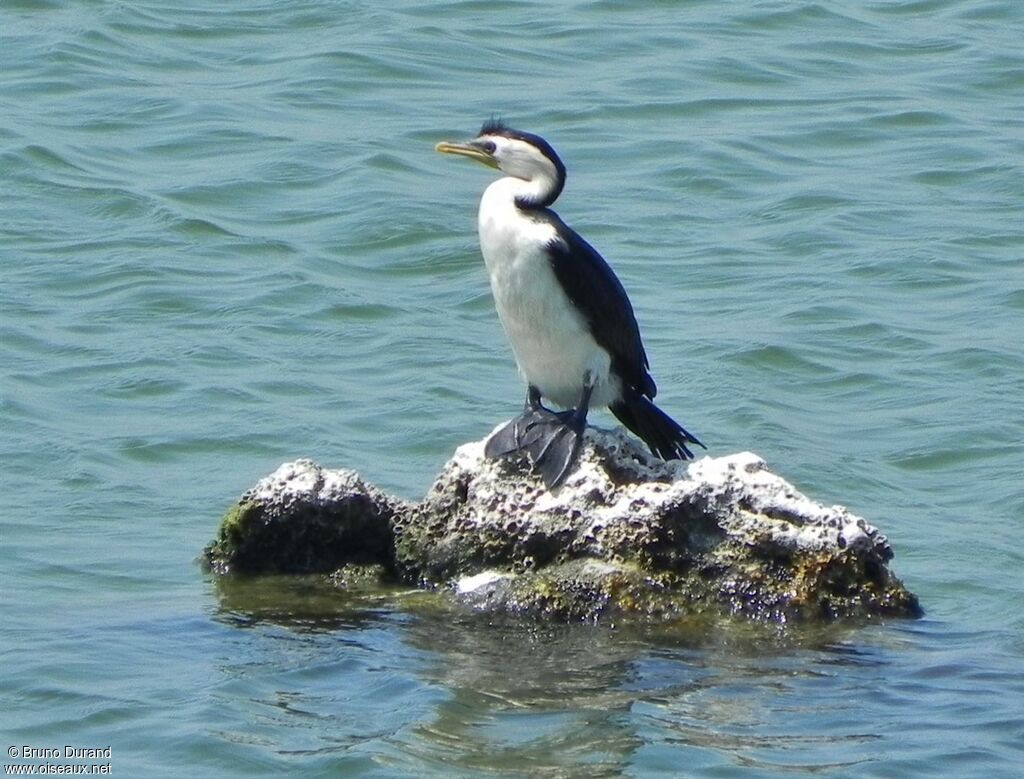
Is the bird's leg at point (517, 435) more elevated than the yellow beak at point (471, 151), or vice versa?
the yellow beak at point (471, 151)

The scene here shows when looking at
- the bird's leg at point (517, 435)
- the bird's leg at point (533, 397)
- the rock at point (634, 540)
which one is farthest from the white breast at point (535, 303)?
the rock at point (634, 540)

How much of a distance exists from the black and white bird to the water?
994 millimetres

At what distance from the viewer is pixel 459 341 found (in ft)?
35.7

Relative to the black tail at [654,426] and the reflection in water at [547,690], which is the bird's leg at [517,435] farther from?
the reflection in water at [547,690]

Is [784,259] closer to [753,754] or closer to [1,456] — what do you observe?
[1,456]

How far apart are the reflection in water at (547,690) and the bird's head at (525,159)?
4.77 ft

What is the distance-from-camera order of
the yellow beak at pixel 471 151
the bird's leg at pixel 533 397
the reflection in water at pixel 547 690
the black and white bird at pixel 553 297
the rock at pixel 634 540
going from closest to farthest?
the reflection in water at pixel 547 690 < the rock at pixel 634 540 < the black and white bird at pixel 553 297 < the yellow beak at pixel 471 151 < the bird's leg at pixel 533 397

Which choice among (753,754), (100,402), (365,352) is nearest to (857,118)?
(365,352)

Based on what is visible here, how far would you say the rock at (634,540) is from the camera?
6504mm

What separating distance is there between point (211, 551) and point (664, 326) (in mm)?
4295

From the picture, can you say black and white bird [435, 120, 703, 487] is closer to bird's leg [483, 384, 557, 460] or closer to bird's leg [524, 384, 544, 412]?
bird's leg [483, 384, 557, 460]

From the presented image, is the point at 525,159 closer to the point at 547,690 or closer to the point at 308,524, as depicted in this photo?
the point at 308,524

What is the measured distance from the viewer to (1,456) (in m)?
9.06

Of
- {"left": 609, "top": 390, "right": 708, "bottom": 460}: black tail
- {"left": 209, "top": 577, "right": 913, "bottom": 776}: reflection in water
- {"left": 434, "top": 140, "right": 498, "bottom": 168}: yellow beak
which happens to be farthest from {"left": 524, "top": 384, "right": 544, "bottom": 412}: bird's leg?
{"left": 209, "top": 577, "right": 913, "bottom": 776}: reflection in water
